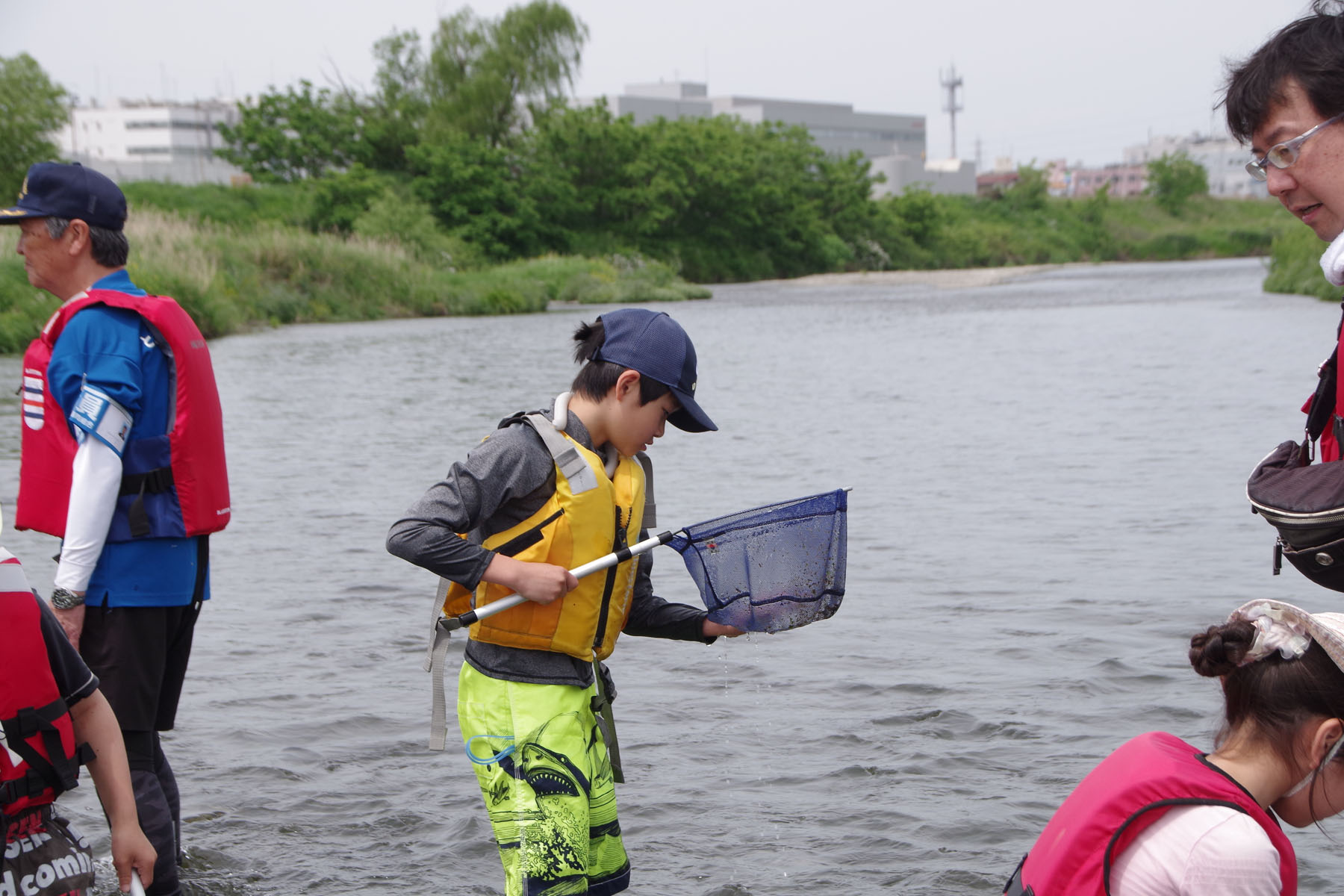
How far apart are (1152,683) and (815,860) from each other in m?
2.31

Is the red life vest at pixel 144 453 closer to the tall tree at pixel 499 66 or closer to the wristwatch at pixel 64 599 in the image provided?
the wristwatch at pixel 64 599

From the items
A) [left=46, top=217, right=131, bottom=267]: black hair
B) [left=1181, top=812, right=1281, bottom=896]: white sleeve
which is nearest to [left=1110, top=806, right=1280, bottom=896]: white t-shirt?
A: [left=1181, top=812, right=1281, bottom=896]: white sleeve

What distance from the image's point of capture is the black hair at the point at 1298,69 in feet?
8.21

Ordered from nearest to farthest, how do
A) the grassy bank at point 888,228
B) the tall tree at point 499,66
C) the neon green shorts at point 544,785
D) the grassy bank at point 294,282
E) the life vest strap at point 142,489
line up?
1. the neon green shorts at point 544,785
2. the life vest strap at point 142,489
3. the grassy bank at point 294,282
4. the grassy bank at point 888,228
5. the tall tree at point 499,66

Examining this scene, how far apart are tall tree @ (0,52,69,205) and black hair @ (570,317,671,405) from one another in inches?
1938

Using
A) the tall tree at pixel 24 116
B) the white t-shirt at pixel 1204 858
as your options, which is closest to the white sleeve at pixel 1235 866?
the white t-shirt at pixel 1204 858

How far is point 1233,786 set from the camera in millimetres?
2217

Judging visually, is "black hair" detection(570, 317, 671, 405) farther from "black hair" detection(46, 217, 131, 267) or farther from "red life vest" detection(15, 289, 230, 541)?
"black hair" detection(46, 217, 131, 267)

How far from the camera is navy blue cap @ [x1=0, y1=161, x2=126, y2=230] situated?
3.72 metres

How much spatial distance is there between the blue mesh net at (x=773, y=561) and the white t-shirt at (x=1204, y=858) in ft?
3.85

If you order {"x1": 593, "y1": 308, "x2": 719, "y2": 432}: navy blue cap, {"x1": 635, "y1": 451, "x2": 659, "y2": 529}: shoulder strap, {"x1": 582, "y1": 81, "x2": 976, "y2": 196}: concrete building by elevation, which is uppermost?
{"x1": 582, "y1": 81, "x2": 976, "y2": 196}: concrete building

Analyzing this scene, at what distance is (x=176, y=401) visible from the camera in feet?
12.5

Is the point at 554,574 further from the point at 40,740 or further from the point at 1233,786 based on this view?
the point at 1233,786

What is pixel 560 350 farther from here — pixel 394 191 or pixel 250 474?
pixel 394 191
